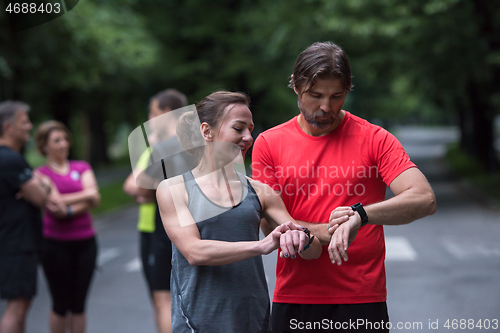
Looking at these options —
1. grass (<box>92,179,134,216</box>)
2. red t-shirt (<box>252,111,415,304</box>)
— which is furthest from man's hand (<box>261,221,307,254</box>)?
grass (<box>92,179,134,216</box>)

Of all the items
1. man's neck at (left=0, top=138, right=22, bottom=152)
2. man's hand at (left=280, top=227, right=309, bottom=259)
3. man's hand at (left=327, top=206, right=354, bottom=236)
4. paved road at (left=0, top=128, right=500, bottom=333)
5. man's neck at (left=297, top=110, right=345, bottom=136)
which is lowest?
paved road at (left=0, top=128, right=500, bottom=333)

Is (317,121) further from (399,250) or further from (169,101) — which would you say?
(399,250)

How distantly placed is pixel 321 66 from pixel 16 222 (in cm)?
295

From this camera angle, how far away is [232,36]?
25.8m

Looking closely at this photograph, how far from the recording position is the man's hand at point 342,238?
217 cm

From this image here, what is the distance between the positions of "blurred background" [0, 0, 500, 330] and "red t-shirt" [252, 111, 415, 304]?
2501 millimetres

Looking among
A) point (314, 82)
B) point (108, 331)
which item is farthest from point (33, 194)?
point (314, 82)

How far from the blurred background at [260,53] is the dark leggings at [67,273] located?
1.73 m

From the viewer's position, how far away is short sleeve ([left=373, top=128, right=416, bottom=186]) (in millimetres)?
2422

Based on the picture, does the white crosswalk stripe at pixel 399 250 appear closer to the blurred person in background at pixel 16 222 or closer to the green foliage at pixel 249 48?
the green foliage at pixel 249 48

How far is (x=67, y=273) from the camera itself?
15.6 feet

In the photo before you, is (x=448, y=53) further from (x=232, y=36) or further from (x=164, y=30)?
(x=164, y=30)

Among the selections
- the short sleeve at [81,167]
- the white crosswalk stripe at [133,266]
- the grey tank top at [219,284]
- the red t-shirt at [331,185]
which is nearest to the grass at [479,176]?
the white crosswalk stripe at [133,266]

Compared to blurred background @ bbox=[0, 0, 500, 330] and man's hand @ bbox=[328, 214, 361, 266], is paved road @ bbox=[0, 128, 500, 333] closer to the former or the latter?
blurred background @ bbox=[0, 0, 500, 330]
